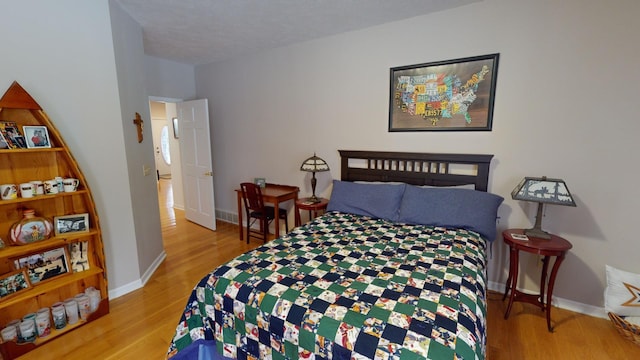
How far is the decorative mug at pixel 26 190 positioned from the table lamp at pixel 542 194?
11.8ft

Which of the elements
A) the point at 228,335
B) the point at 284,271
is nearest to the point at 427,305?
the point at 284,271

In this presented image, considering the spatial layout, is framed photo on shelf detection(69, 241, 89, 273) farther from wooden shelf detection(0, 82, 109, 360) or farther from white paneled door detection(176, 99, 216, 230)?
white paneled door detection(176, 99, 216, 230)

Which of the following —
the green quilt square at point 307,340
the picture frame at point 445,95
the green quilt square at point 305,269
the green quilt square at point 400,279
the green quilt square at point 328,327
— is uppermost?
the picture frame at point 445,95

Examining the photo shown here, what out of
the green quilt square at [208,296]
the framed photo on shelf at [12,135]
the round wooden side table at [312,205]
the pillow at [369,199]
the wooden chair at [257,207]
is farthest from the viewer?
the wooden chair at [257,207]

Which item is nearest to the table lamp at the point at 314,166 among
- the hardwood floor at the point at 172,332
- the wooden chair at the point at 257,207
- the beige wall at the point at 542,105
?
the beige wall at the point at 542,105

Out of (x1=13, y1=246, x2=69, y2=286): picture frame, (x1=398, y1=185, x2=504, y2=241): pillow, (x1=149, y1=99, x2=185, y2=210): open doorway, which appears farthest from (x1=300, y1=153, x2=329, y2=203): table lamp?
(x1=149, y1=99, x2=185, y2=210): open doorway

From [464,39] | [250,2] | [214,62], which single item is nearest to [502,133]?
[464,39]

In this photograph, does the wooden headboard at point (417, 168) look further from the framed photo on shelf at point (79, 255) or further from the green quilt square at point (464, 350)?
the framed photo on shelf at point (79, 255)

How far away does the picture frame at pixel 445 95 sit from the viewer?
2508 millimetres

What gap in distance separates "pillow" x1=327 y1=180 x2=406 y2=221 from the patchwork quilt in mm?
571

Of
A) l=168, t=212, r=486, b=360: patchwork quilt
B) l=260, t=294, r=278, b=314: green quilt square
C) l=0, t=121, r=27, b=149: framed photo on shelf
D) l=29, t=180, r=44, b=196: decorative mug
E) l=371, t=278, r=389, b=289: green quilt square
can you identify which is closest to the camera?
l=168, t=212, r=486, b=360: patchwork quilt

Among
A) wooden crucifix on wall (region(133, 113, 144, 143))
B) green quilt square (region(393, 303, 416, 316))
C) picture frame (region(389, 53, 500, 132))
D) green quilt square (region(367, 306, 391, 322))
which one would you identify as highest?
picture frame (region(389, 53, 500, 132))

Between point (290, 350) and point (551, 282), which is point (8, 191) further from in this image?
point (551, 282)

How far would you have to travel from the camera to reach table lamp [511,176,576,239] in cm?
205
